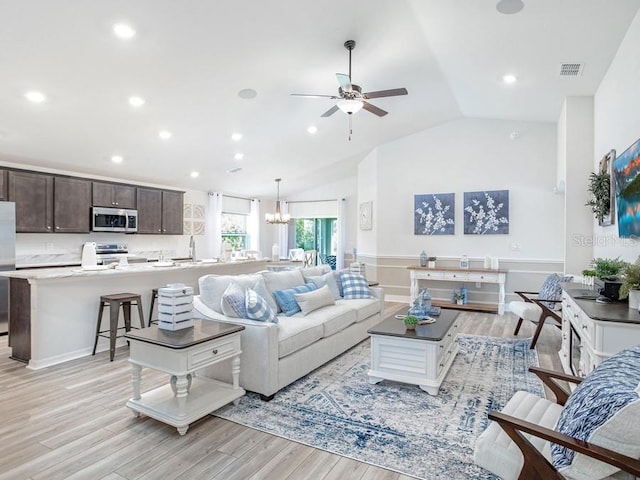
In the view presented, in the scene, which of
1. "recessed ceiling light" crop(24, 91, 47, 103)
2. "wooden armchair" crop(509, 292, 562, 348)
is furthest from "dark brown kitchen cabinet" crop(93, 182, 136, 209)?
"wooden armchair" crop(509, 292, 562, 348)

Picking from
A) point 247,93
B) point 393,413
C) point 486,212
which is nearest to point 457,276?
point 486,212

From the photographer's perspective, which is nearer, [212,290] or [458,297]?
[212,290]

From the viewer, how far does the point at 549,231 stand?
659cm

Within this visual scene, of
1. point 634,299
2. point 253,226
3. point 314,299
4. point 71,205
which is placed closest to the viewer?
point 634,299

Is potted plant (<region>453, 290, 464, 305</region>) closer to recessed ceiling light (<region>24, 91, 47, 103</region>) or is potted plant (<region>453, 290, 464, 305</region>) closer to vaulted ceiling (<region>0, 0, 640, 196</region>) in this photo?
vaulted ceiling (<region>0, 0, 640, 196</region>)

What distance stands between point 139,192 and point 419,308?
18.1ft

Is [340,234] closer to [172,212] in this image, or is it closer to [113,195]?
[172,212]

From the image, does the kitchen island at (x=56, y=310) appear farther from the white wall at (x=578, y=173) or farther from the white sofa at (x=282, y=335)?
the white wall at (x=578, y=173)

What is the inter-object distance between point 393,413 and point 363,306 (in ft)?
6.40

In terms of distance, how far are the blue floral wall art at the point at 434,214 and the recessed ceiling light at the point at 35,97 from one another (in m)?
5.97

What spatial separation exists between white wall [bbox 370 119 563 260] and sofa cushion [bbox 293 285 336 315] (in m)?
3.60

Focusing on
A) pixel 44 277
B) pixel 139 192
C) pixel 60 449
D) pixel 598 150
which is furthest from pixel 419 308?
pixel 139 192

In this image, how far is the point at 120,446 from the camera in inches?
95.8

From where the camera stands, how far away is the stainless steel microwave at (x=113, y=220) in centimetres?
634
